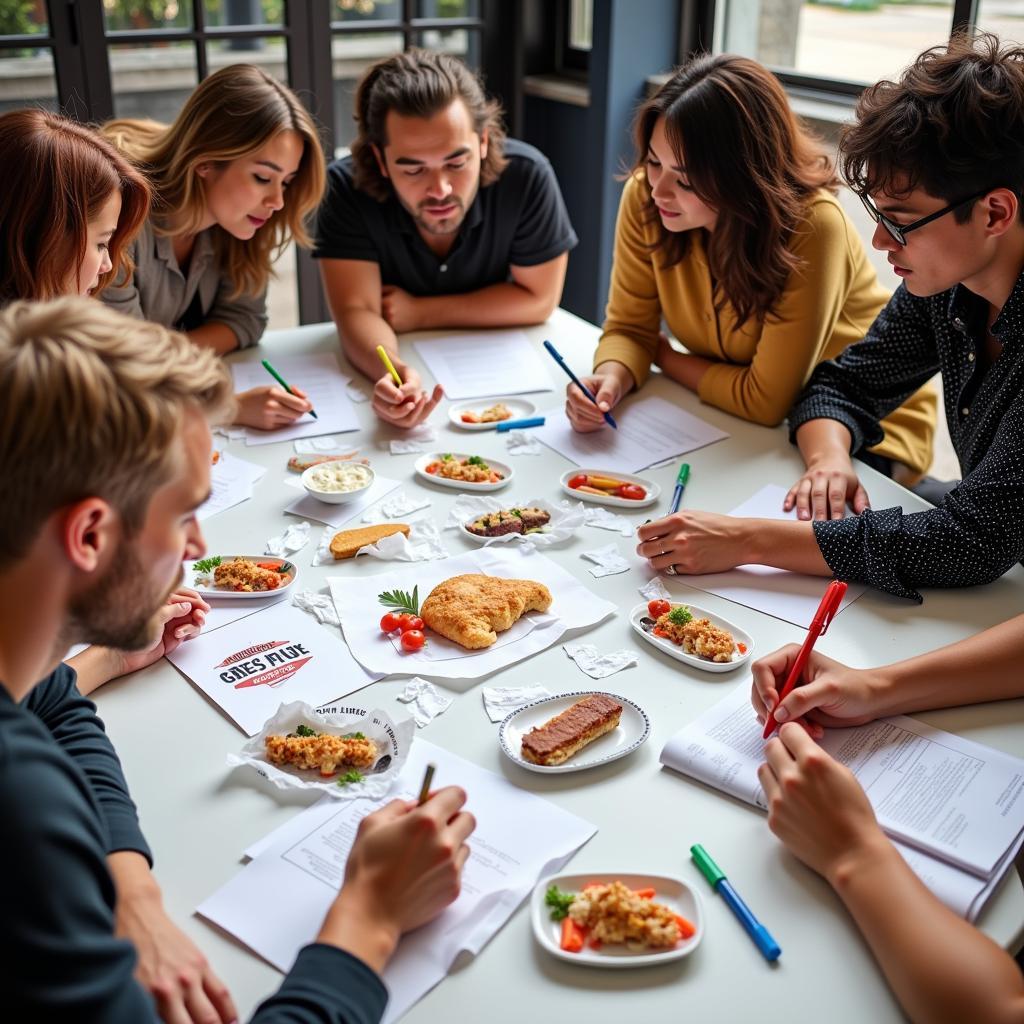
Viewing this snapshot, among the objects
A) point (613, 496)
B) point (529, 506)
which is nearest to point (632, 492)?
point (613, 496)

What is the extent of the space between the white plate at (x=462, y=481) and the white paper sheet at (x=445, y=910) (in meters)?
0.73

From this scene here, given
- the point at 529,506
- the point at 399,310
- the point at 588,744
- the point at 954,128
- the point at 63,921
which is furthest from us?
the point at 399,310

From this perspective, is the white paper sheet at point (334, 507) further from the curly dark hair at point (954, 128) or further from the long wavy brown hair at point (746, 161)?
the curly dark hair at point (954, 128)

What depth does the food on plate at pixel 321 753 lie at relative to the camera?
1227mm

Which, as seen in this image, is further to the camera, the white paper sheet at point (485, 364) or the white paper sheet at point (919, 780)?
the white paper sheet at point (485, 364)

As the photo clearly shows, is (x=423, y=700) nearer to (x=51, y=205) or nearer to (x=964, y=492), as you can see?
(x=964, y=492)

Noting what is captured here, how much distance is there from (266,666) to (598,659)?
443 millimetres

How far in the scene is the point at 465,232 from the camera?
2639 mm

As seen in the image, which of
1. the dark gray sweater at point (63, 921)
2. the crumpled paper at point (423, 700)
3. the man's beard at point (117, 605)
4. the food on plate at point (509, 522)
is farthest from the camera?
the food on plate at point (509, 522)

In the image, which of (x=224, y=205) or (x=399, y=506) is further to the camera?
(x=224, y=205)

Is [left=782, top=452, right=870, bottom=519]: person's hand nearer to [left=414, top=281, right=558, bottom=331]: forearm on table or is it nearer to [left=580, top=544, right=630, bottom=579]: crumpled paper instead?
[left=580, top=544, right=630, bottom=579]: crumpled paper

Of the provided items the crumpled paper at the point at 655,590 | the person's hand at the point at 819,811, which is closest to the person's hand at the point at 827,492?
the crumpled paper at the point at 655,590

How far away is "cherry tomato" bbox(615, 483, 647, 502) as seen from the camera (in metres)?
1.86

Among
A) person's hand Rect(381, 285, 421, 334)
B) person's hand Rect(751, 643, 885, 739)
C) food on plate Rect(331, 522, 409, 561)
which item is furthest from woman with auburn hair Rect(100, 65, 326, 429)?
person's hand Rect(751, 643, 885, 739)
